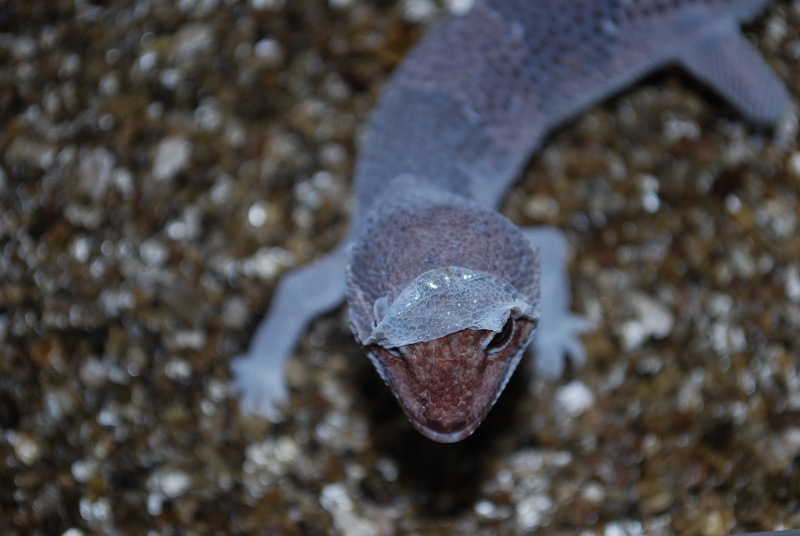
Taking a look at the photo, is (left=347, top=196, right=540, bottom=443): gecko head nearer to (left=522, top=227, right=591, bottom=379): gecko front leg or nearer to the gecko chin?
the gecko chin

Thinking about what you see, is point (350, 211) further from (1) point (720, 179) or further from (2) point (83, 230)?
(1) point (720, 179)

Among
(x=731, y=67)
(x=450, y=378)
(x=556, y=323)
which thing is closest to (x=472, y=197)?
(x=556, y=323)

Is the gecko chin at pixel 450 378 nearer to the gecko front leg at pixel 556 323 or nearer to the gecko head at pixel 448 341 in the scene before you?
the gecko head at pixel 448 341

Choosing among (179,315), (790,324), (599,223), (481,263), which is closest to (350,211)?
(179,315)

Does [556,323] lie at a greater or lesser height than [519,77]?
lesser

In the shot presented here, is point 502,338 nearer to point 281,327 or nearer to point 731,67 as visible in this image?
point 281,327

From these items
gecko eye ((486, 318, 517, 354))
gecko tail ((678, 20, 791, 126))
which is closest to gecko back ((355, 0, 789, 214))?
gecko tail ((678, 20, 791, 126))
